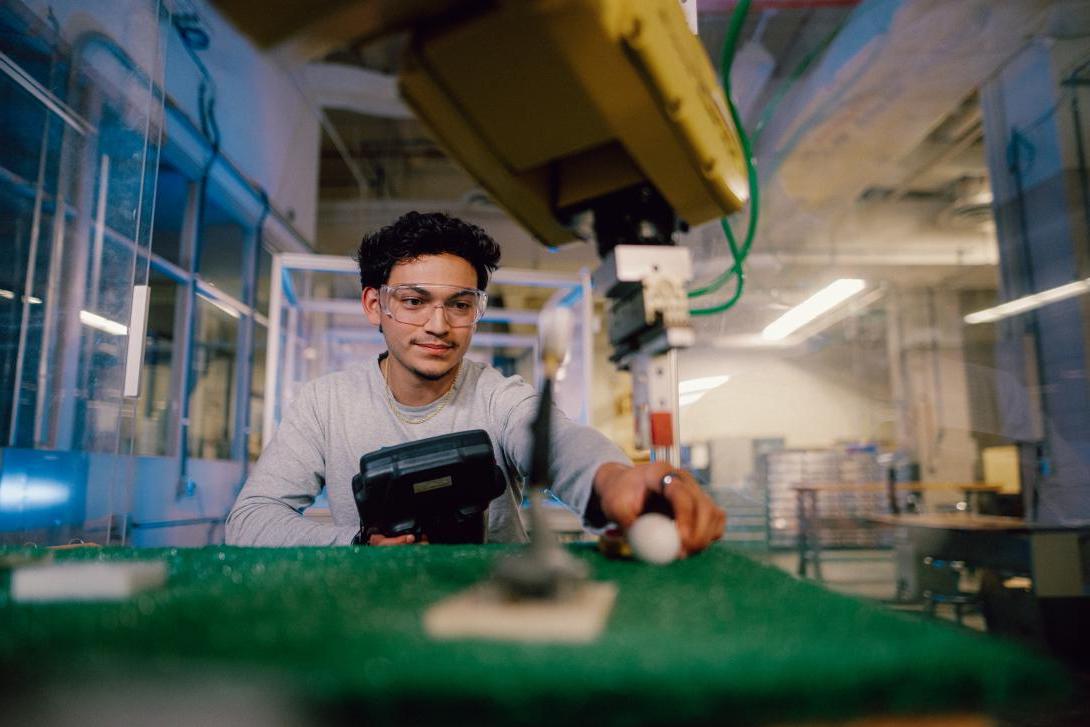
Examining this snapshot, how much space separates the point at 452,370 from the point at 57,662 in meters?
1.16

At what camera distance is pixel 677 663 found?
40 centimetres

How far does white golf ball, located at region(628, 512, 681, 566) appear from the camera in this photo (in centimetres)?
79

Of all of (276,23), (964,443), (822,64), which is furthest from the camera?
(964,443)

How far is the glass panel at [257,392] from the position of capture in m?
4.69

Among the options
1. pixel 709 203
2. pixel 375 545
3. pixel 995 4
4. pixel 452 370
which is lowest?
pixel 375 545

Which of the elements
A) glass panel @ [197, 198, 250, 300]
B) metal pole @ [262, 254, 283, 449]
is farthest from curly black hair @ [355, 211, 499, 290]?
glass panel @ [197, 198, 250, 300]

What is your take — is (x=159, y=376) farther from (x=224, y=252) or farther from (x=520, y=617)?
(x=520, y=617)

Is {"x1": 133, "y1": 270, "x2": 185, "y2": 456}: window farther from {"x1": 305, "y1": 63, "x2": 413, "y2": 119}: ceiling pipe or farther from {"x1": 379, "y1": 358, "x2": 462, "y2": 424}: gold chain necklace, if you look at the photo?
{"x1": 379, "y1": 358, "x2": 462, "y2": 424}: gold chain necklace

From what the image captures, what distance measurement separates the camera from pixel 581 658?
41 cm

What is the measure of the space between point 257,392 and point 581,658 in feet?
18.3

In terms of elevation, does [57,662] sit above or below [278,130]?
below

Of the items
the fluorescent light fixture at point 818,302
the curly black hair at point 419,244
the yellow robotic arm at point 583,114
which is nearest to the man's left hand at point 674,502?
the yellow robotic arm at point 583,114

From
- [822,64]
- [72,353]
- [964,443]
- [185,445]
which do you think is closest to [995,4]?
[822,64]

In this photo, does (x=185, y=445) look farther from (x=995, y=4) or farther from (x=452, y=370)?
(x=995, y=4)
